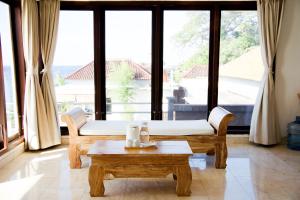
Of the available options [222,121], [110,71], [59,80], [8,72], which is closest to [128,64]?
[110,71]

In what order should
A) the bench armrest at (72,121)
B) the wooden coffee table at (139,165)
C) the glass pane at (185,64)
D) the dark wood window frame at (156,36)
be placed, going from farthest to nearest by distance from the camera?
the glass pane at (185,64), the dark wood window frame at (156,36), the bench armrest at (72,121), the wooden coffee table at (139,165)

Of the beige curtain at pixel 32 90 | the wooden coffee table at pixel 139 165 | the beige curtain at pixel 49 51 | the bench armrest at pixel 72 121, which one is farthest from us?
the beige curtain at pixel 49 51

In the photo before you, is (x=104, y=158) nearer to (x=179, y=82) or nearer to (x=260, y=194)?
(x=260, y=194)

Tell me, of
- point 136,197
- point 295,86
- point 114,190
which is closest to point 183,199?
point 136,197

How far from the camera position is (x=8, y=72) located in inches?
155

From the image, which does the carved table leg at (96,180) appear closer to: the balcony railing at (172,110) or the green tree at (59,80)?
the balcony railing at (172,110)

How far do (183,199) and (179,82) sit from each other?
2.28m

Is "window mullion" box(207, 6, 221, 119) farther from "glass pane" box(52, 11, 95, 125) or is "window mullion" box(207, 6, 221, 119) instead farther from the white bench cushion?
"glass pane" box(52, 11, 95, 125)

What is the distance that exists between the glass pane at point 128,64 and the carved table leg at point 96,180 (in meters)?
1.97

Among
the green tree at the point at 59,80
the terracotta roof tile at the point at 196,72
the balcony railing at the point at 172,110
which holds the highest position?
the terracotta roof tile at the point at 196,72

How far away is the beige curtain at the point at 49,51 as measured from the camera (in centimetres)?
408

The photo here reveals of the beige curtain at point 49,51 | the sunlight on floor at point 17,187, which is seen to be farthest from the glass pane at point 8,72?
the sunlight on floor at point 17,187

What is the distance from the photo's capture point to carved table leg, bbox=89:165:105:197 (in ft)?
8.70

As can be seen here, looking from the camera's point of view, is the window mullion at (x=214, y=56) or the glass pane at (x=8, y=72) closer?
the glass pane at (x=8, y=72)
